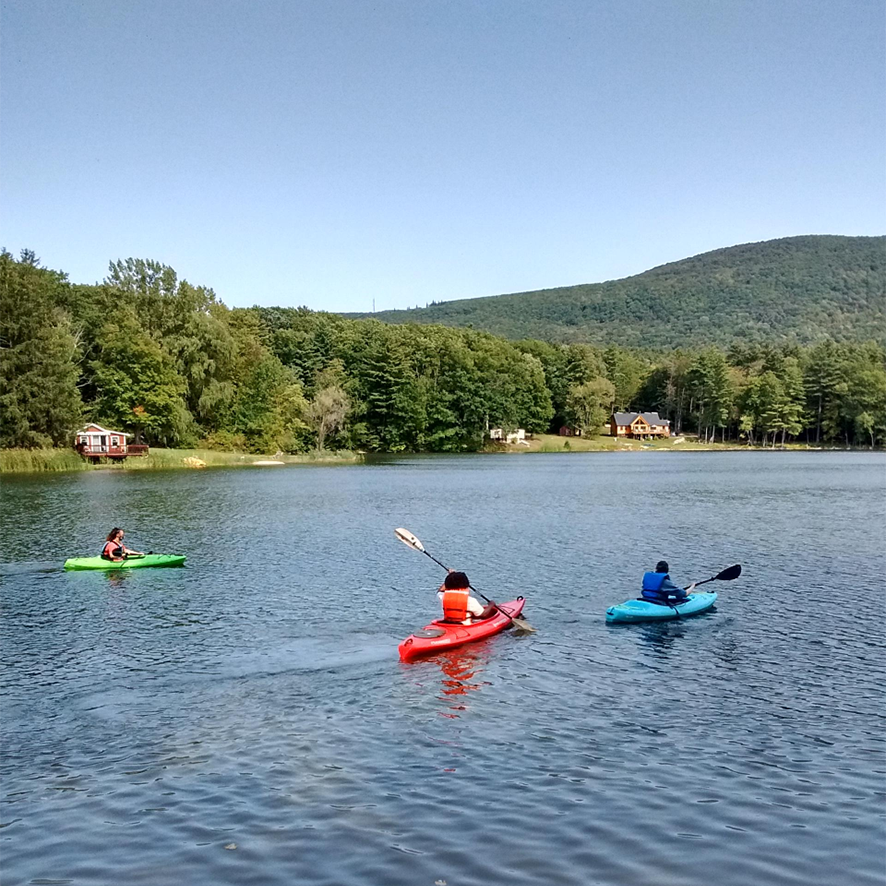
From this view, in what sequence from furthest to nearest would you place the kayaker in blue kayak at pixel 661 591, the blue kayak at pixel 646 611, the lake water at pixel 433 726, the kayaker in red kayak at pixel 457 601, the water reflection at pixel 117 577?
the water reflection at pixel 117 577, the kayaker in blue kayak at pixel 661 591, the blue kayak at pixel 646 611, the kayaker in red kayak at pixel 457 601, the lake water at pixel 433 726

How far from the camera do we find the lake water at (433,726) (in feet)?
32.6

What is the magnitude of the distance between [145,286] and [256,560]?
73.2 m

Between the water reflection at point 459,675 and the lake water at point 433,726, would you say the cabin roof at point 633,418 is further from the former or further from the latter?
the water reflection at point 459,675

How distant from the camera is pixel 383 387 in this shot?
405 ft

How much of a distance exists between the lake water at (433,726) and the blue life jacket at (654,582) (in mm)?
1152

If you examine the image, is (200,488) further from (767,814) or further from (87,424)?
(767,814)

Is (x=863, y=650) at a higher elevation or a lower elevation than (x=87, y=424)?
lower

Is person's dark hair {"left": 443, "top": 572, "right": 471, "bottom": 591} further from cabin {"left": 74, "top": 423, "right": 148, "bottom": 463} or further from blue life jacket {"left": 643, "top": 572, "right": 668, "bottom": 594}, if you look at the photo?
cabin {"left": 74, "top": 423, "right": 148, "bottom": 463}

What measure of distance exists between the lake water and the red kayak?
1.29ft

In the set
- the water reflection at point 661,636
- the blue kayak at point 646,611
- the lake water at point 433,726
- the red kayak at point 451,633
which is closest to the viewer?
the lake water at point 433,726

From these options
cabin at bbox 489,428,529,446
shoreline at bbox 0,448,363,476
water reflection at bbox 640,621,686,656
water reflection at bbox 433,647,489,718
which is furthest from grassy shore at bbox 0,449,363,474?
water reflection at bbox 640,621,686,656

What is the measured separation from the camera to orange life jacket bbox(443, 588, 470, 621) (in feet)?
64.6

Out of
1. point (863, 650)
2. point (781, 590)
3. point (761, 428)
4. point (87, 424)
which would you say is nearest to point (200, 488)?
point (87, 424)

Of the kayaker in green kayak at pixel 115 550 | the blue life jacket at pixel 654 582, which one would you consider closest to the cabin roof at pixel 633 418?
the kayaker in green kayak at pixel 115 550
